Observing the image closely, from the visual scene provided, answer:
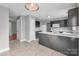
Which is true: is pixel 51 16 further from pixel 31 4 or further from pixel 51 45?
pixel 31 4

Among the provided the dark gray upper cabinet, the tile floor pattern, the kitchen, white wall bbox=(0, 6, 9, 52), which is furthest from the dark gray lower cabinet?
white wall bbox=(0, 6, 9, 52)

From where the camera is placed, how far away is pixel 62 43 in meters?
2.66

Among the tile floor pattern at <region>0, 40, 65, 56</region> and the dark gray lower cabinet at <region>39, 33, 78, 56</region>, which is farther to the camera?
the tile floor pattern at <region>0, 40, 65, 56</region>

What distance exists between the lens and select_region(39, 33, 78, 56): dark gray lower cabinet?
2.21 meters

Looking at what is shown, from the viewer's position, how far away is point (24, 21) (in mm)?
4359

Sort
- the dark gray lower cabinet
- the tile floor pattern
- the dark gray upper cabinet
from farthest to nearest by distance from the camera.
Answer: the dark gray upper cabinet
the tile floor pattern
the dark gray lower cabinet

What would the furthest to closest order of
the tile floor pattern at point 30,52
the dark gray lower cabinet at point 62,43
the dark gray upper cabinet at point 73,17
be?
1. the dark gray upper cabinet at point 73,17
2. the tile floor pattern at point 30,52
3. the dark gray lower cabinet at point 62,43

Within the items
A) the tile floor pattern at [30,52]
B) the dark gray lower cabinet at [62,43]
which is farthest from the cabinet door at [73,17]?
the tile floor pattern at [30,52]

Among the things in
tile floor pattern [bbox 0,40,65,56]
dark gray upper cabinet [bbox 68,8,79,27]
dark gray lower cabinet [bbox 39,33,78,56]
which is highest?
dark gray upper cabinet [bbox 68,8,79,27]

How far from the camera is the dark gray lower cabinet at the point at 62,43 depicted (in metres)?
2.21

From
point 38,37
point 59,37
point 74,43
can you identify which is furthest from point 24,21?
point 74,43

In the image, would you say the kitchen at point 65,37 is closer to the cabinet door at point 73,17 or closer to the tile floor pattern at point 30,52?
the cabinet door at point 73,17

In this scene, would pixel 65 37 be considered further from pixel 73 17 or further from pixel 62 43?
pixel 73 17

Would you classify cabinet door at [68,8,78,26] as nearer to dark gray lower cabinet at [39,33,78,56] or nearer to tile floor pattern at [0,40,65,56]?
dark gray lower cabinet at [39,33,78,56]
